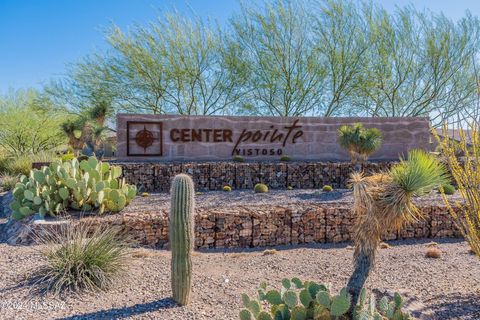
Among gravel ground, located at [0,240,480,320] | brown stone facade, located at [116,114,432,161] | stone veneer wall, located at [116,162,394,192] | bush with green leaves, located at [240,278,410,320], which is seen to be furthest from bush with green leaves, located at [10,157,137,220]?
brown stone facade, located at [116,114,432,161]

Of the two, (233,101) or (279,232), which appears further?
(233,101)

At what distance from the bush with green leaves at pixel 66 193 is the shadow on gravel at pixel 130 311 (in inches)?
141

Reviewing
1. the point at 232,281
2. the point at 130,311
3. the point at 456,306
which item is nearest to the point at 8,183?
the point at 232,281

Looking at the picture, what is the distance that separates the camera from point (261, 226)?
23.5 feet

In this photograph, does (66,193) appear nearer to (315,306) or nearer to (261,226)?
(261,226)

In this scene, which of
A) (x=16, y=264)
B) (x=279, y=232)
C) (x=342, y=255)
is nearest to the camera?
(x=16, y=264)

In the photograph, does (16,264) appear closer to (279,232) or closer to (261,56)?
(279,232)

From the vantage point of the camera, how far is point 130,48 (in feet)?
61.5

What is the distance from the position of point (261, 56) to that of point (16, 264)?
1569cm

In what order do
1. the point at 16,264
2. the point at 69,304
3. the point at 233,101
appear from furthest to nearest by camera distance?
the point at 233,101 < the point at 16,264 < the point at 69,304

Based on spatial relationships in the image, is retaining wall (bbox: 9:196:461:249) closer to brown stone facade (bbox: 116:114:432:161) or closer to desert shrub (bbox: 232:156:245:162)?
desert shrub (bbox: 232:156:245:162)

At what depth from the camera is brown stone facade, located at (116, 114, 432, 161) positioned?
43.4ft

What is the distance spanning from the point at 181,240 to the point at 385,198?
198cm

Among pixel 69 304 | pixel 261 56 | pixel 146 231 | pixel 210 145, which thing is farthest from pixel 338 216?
pixel 261 56
